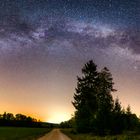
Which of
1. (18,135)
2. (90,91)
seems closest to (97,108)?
(90,91)

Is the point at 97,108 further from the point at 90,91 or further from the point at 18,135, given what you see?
the point at 18,135

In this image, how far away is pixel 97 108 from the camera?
57.8 m

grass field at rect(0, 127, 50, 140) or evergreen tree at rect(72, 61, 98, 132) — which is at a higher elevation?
evergreen tree at rect(72, 61, 98, 132)

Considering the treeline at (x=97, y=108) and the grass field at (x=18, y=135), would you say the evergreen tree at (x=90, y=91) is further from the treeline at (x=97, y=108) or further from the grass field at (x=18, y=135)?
the grass field at (x=18, y=135)

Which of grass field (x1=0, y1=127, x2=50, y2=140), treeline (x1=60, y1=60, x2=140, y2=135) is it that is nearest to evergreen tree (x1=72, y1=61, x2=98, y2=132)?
treeline (x1=60, y1=60, x2=140, y2=135)

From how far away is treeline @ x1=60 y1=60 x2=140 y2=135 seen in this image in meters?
39.7

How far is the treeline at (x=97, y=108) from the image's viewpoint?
39.7m

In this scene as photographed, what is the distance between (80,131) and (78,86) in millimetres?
11109

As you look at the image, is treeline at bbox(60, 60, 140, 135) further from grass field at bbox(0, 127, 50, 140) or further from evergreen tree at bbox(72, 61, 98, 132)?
grass field at bbox(0, 127, 50, 140)

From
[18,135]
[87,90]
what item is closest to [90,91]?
[87,90]

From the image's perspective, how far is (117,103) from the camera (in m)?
43.2

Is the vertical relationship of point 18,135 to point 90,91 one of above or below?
below

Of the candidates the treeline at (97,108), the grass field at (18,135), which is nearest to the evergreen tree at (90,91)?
the treeline at (97,108)

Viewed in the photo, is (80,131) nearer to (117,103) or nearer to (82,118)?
(82,118)
